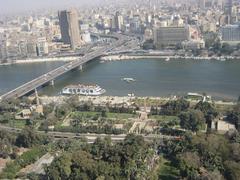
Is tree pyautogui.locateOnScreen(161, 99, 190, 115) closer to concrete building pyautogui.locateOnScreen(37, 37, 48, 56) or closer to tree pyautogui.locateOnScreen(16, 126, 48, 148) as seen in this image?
tree pyautogui.locateOnScreen(16, 126, 48, 148)

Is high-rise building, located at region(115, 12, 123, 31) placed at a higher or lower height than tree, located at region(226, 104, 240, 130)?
higher

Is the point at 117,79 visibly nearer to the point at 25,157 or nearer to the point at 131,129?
the point at 131,129

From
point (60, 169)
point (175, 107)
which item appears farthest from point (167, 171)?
point (175, 107)

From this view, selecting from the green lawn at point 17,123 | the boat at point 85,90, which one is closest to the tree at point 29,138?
the green lawn at point 17,123

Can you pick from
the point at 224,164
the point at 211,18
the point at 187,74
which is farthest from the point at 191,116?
the point at 211,18

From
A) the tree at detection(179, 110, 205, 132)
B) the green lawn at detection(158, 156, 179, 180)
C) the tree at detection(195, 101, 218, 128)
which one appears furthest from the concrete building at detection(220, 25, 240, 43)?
the green lawn at detection(158, 156, 179, 180)

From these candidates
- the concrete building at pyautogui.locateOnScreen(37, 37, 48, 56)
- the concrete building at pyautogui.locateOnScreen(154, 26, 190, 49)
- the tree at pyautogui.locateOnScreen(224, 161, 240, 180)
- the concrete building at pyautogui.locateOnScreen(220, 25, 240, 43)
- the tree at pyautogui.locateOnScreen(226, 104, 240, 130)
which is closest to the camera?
the tree at pyautogui.locateOnScreen(224, 161, 240, 180)

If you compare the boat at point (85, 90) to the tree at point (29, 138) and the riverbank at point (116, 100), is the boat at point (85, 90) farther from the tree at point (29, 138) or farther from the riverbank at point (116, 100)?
the tree at point (29, 138)
